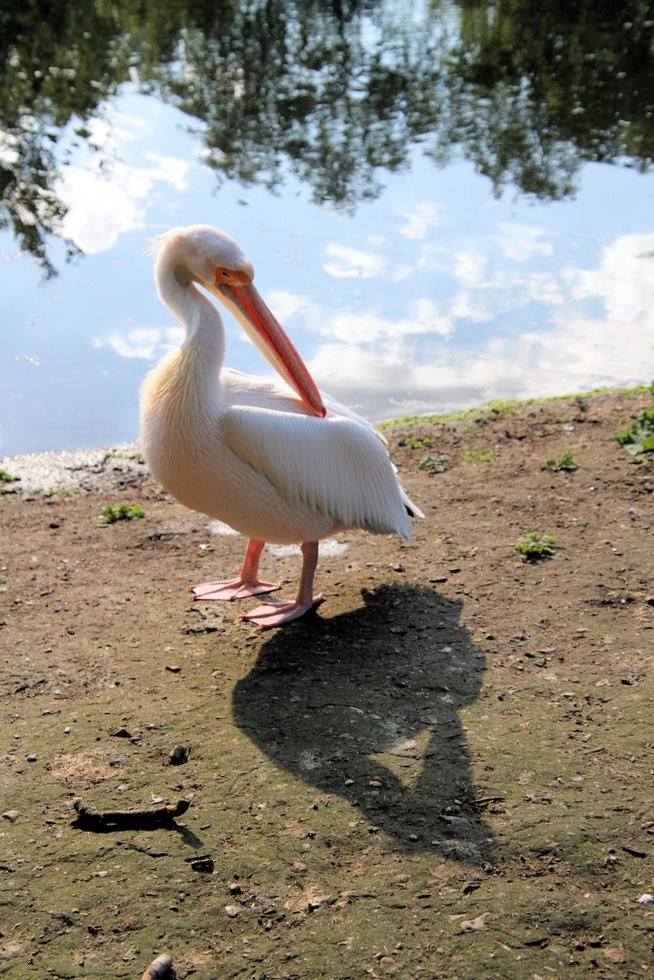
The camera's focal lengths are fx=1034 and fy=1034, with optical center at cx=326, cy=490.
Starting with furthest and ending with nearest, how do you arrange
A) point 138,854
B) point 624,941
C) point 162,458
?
point 162,458, point 138,854, point 624,941

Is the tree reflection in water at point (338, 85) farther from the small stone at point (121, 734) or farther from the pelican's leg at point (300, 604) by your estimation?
the small stone at point (121, 734)

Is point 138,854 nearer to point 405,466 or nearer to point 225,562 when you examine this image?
point 225,562

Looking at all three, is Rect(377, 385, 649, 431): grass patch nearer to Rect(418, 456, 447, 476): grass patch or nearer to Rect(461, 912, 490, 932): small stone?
Rect(418, 456, 447, 476): grass patch

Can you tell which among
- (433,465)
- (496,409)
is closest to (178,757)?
(433,465)

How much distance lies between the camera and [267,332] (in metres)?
4.00

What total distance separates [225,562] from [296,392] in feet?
3.57

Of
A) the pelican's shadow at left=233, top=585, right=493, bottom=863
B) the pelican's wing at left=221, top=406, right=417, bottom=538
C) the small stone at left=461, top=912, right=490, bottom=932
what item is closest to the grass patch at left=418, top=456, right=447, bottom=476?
the pelican's wing at left=221, top=406, right=417, bottom=538

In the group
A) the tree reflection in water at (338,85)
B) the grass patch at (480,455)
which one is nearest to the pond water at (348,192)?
the tree reflection in water at (338,85)

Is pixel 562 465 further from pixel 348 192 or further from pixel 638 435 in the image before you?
pixel 348 192

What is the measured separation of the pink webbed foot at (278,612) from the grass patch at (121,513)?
129 centimetres

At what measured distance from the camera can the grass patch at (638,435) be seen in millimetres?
5258

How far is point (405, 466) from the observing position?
574 cm

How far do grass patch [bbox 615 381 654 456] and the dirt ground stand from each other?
0.13 m

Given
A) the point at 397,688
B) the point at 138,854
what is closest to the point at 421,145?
the point at 397,688
